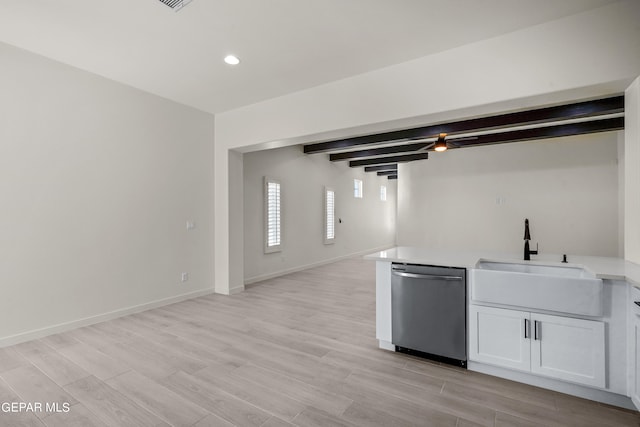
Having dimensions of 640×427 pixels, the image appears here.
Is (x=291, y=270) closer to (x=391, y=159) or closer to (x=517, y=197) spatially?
(x=391, y=159)

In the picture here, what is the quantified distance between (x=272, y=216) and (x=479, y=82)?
458 centimetres

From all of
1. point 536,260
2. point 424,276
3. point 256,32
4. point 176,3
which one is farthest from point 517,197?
point 176,3

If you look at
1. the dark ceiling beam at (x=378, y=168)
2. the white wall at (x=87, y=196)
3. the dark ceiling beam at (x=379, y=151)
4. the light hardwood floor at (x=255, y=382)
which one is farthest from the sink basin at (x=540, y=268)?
the dark ceiling beam at (x=378, y=168)

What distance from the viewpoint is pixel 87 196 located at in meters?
3.79

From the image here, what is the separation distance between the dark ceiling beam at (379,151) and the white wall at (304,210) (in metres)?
0.36

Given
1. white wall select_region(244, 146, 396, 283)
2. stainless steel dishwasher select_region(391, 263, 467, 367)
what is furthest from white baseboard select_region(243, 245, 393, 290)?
stainless steel dishwasher select_region(391, 263, 467, 367)

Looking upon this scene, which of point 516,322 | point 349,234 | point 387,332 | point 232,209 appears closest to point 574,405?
point 516,322

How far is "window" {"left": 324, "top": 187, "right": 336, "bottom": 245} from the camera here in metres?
8.44

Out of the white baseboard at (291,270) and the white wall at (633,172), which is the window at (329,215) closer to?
the white baseboard at (291,270)

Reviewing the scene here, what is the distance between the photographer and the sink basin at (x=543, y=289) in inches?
87.5

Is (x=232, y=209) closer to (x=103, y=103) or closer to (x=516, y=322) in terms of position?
(x=103, y=103)
